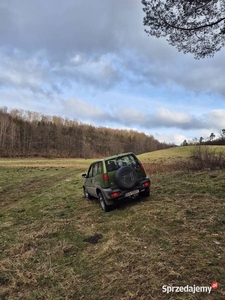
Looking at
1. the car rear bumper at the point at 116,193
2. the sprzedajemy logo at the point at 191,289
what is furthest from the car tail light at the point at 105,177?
the sprzedajemy logo at the point at 191,289

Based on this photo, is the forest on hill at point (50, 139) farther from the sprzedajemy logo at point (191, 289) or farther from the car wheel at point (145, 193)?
the sprzedajemy logo at point (191, 289)

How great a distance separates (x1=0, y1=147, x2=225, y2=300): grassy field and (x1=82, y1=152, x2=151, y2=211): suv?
0.49 meters

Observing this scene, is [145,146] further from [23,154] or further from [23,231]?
[23,231]

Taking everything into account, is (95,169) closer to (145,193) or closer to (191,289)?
(145,193)

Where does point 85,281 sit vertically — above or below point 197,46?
below

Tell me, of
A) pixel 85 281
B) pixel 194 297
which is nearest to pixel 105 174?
pixel 85 281

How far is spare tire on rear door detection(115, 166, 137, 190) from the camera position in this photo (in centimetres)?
734

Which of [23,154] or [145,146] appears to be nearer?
[23,154]

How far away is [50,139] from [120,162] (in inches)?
3256

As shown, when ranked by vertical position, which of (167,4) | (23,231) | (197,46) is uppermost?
(167,4)

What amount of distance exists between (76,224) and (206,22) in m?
8.34

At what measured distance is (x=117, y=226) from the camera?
5.98 meters

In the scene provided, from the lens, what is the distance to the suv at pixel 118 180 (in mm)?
7363

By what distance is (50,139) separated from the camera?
86875mm
